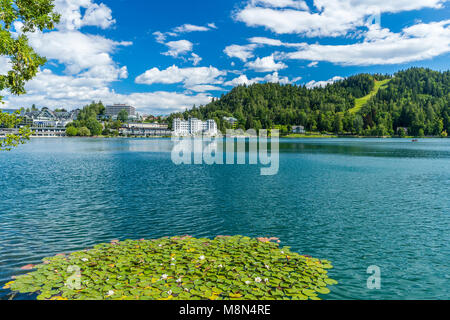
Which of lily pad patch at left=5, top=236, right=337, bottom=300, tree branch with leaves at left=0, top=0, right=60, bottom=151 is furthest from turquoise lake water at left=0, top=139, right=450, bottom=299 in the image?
tree branch with leaves at left=0, top=0, right=60, bottom=151

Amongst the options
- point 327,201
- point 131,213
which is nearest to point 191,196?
point 131,213

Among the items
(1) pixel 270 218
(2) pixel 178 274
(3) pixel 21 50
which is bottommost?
(1) pixel 270 218

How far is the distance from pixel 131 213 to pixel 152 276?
1424cm

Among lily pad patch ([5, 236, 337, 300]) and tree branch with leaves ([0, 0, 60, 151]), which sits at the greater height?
tree branch with leaves ([0, 0, 60, 151])

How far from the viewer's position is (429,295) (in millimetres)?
13305

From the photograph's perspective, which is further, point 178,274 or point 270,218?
point 270,218

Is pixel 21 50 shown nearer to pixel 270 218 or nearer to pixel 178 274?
pixel 178 274

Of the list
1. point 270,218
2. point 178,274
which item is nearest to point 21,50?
point 178,274

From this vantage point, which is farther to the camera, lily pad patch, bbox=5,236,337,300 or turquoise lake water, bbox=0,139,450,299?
turquoise lake water, bbox=0,139,450,299

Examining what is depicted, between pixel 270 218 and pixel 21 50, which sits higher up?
pixel 21 50

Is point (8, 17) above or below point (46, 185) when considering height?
above

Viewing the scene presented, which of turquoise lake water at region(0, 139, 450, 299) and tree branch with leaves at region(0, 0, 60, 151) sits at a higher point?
tree branch with leaves at region(0, 0, 60, 151)

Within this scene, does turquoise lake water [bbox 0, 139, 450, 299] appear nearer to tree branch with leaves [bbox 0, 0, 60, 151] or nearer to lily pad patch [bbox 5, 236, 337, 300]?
lily pad patch [bbox 5, 236, 337, 300]
